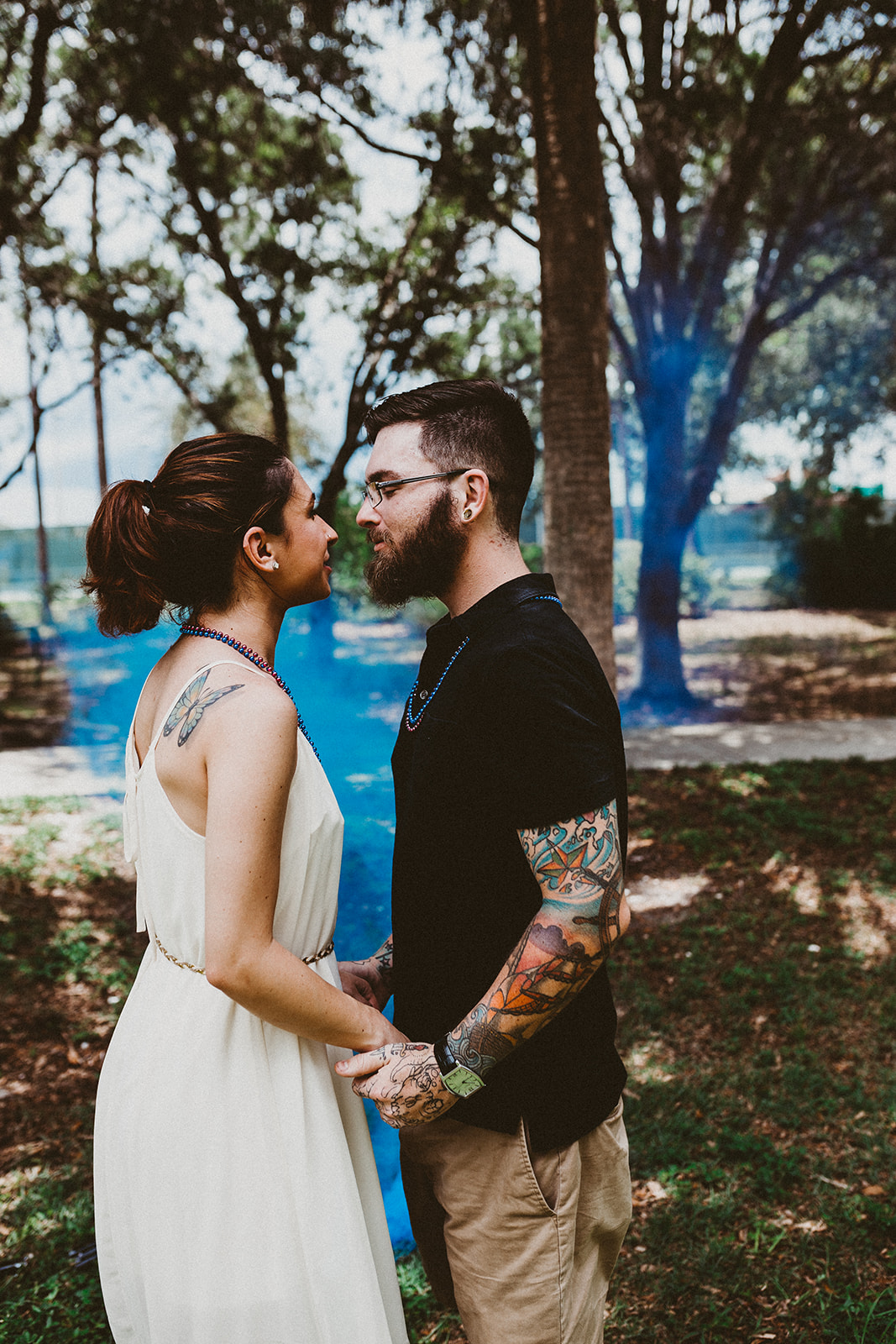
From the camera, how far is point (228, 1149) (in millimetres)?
1565

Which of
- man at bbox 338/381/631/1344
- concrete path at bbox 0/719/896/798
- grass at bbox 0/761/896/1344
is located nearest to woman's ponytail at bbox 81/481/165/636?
man at bbox 338/381/631/1344

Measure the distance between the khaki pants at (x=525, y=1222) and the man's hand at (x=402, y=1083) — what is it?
0.20 m

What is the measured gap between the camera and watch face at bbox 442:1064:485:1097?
1.52 metres

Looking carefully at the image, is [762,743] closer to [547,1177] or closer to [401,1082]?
[547,1177]

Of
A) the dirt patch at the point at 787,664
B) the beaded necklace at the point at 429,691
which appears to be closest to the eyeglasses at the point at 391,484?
the beaded necklace at the point at 429,691

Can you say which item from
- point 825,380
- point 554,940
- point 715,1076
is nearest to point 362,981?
point 554,940

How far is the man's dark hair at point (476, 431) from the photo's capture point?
1.77 meters

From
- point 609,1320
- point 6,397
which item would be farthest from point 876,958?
point 6,397

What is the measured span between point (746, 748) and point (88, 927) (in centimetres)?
647

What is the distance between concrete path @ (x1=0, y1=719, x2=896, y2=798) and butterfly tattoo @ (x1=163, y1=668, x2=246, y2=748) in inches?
289

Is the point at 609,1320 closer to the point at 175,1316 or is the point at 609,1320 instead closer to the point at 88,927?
the point at 175,1316

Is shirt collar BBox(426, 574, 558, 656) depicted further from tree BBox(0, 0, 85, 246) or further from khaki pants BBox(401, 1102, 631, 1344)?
tree BBox(0, 0, 85, 246)

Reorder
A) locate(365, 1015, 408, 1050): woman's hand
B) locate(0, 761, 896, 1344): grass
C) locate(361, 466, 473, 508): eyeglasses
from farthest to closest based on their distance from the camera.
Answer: locate(0, 761, 896, 1344): grass
locate(361, 466, 473, 508): eyeglasses
locate(365, 1015, 408, 1050): woman's hand

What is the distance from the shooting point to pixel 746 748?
9.28 meters
